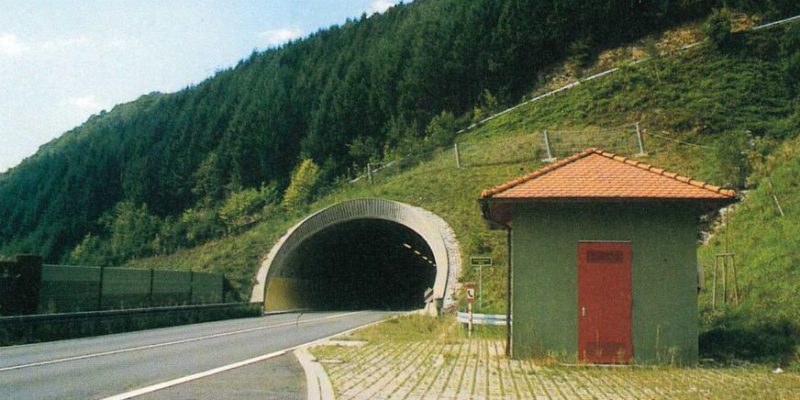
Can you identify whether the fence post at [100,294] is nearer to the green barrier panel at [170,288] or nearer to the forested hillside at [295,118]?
the green barrier panel at [170,288]

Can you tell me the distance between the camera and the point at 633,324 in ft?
44.2

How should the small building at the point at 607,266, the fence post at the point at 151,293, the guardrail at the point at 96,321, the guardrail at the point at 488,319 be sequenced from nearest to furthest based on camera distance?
the small building at the point at 607,266
the guardrail at the point at 96,321
the guardrail at the point at 488,319
the fence post at the point at 151,293

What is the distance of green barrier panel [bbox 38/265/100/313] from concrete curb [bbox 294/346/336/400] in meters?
9.74

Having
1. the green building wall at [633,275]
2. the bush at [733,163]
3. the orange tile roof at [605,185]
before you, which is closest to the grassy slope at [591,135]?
the bush at [733,163]

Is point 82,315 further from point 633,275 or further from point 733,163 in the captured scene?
point 733,163

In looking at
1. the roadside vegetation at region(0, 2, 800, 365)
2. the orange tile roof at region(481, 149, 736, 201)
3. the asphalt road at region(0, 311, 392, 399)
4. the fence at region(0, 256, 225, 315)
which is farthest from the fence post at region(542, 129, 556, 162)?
the orange tile roof at region(481, 149, 736, 201)

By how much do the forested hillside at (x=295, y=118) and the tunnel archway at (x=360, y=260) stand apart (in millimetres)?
6313

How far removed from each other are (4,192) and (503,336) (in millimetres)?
97547

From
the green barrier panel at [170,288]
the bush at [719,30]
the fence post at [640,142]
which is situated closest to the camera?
the green barrier panel at [170,288]

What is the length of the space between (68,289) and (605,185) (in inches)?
596

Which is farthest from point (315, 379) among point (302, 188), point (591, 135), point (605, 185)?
point (302, 188)

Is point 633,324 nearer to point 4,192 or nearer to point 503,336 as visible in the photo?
point 503,336

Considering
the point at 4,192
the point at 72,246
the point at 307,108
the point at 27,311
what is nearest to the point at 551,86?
the point at 307,108

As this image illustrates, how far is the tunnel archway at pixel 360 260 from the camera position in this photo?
3309cm
